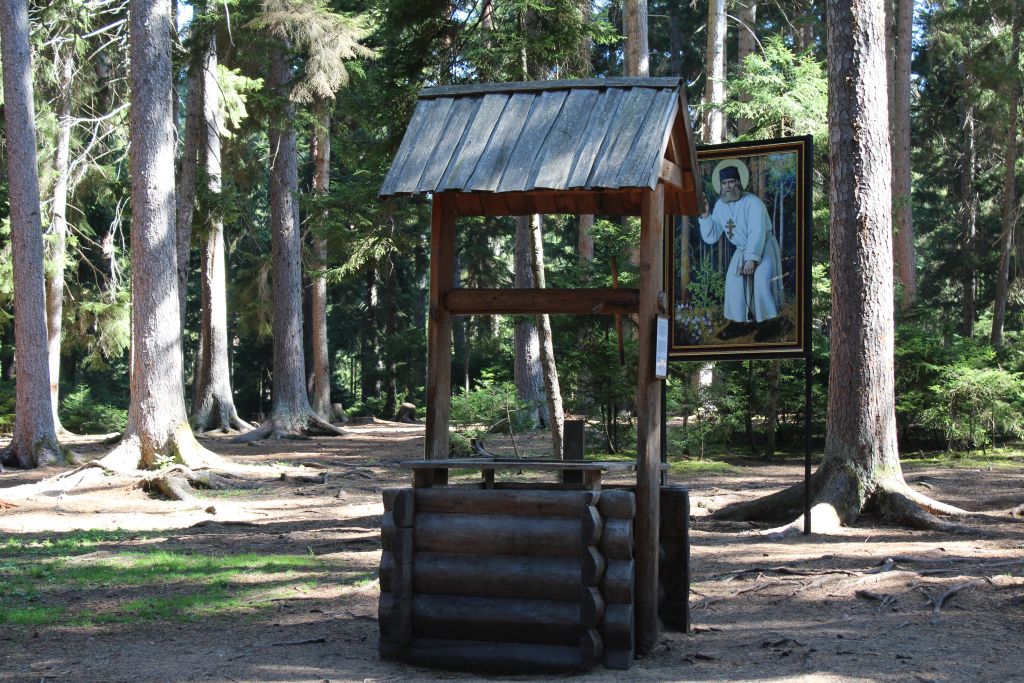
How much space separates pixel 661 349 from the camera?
597 cm

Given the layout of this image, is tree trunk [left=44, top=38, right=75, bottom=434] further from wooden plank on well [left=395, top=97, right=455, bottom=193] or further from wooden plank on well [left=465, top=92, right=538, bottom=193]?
wooden plank on well [left=465, top=92, right=538, bottom=193]

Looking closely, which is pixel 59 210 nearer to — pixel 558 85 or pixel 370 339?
pixel 370 339

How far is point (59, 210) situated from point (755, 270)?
19.8 metres

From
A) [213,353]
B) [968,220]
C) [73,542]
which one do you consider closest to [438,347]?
[73,542]

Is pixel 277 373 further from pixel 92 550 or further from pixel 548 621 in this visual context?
pixel 548 621

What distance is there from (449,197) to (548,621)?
291cm

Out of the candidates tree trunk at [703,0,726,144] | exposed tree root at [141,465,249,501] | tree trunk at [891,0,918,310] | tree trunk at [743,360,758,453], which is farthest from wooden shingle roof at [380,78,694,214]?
tree trunk at [891,0,918,310]

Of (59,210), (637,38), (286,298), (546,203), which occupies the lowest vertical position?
(546,203)

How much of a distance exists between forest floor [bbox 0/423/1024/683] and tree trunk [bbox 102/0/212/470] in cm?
237

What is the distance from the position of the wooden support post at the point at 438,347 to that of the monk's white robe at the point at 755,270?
3464mm

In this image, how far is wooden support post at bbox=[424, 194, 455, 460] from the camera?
6.44 meters

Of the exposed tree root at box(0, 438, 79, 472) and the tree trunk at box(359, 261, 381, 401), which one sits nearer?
the exposed tree root at box(0, 438, 79, 472)

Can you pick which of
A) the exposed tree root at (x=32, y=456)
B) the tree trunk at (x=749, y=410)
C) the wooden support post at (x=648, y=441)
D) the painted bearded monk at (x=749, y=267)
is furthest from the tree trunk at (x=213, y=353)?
the wooden support post at (x=648, y=441)

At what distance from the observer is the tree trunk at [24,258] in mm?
16047
